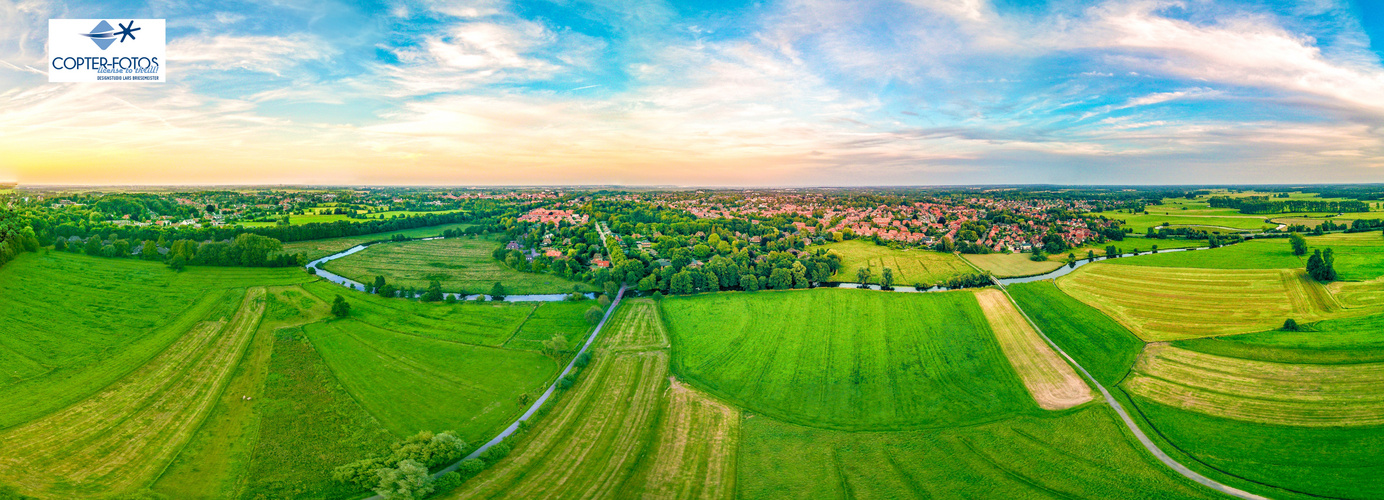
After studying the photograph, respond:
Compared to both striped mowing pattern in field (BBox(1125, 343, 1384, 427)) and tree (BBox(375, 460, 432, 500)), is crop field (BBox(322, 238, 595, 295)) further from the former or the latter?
striped mowing pattern in field (BBox(1125, 343, 1384, 427))

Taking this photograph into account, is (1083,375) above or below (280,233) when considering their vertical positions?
below

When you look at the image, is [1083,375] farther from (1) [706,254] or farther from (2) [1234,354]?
(1) [706,254]

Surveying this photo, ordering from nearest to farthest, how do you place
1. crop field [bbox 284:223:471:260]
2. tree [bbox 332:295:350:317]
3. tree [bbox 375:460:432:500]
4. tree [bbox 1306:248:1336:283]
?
tree [bbox 375:460:432:500] → tree [bbox 332:295:350:317] → tree [bbox 1306:248:1336:283] → crop field [bbox 284:223:471:260]

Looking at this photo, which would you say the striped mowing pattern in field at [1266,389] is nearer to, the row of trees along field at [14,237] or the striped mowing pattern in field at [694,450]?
the striped mowing pattern in field at [694,450]

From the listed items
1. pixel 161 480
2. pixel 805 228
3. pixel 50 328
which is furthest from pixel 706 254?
pixel 50 328

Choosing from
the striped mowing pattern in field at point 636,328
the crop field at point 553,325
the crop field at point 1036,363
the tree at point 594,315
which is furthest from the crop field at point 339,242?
the crop field at point 1036,363

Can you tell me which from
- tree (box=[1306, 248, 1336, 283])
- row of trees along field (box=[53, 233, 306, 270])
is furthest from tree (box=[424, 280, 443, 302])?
tree (box=[1306, 248, 1336, 283])
